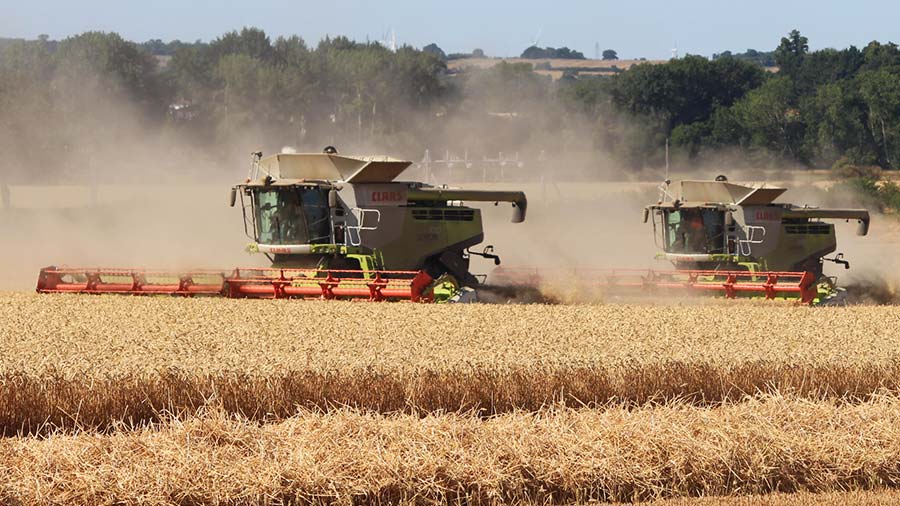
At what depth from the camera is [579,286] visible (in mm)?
19297

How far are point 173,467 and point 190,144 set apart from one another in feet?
106

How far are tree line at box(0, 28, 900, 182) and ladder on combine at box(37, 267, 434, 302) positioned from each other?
70.0ft

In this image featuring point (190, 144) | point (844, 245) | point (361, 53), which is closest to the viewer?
point (844, 245)

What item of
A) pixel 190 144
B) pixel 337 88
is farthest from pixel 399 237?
pixel 337 88

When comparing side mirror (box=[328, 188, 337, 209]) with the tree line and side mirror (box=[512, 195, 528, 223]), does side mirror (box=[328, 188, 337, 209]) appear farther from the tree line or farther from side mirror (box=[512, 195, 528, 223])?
the tree line

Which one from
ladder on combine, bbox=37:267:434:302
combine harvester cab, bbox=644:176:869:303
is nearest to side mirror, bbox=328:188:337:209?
ladder on combine, bbox=37:267:434:302

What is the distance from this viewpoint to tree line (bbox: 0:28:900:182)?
131ft

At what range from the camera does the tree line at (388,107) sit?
4003 cm

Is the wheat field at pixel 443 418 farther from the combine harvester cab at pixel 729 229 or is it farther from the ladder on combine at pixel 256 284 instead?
the combine harvester cab at pixel 729 229

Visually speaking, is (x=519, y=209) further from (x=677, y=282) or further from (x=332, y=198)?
(x=332, y=198)

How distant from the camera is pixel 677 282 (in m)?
19.6

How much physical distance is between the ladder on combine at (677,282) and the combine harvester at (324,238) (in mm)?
1149

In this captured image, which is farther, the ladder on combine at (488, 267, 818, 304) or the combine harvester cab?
the combine harvester cab

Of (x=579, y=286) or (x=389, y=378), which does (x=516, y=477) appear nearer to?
(x=389, y=378)
